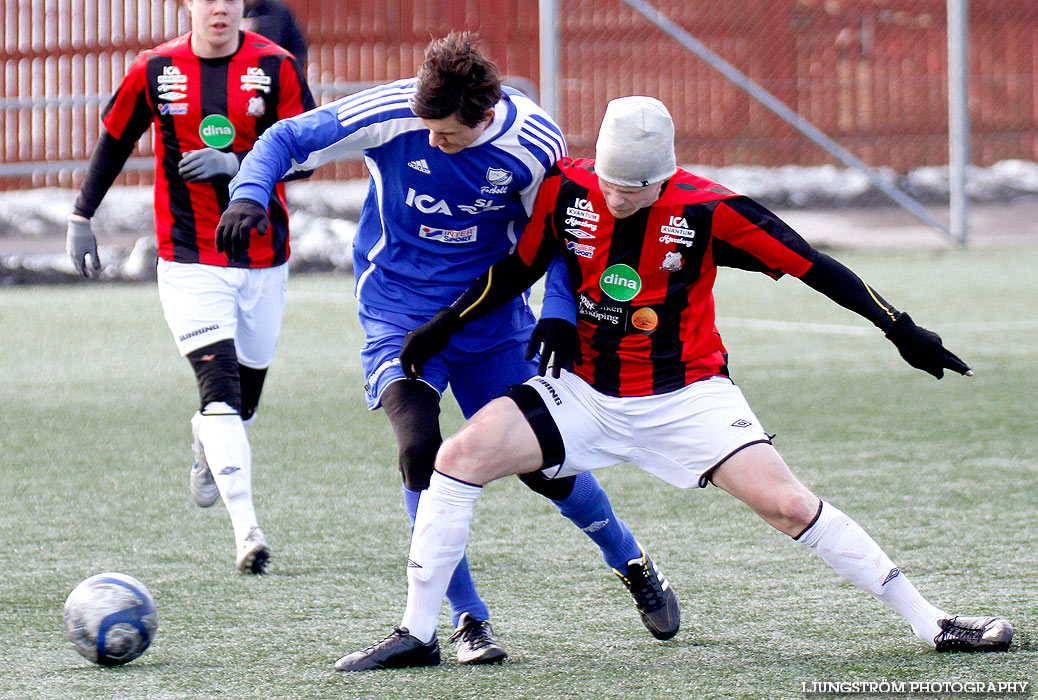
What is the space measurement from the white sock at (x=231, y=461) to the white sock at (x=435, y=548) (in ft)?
3.97

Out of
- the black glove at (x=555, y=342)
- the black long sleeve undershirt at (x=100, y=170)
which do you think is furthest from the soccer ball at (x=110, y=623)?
the black long sleeve undershirt at (x=100, y=170)

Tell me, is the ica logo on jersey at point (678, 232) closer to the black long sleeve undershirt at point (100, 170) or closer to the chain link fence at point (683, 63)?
the black long sleeve undershirt at point (100, 170)

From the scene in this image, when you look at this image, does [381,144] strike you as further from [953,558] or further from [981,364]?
[981,364]

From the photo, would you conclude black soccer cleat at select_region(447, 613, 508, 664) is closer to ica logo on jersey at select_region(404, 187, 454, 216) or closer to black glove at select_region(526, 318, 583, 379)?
black glove at select_region(526, 318, 583, 379)

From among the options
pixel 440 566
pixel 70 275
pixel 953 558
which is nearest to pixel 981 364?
pixel 953 558

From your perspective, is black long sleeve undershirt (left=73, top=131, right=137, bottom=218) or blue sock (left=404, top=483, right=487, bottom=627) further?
black long sleeve undershirt (left=73, top=131, right=137, bottom=218)

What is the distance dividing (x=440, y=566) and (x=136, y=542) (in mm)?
1782

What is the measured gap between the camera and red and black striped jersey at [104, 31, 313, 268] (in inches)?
219

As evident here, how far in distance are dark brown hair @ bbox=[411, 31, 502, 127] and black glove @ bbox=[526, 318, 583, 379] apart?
0.56m


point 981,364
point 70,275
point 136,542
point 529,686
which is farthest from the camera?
point 70,275

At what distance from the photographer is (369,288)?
443 cm

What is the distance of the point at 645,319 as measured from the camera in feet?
12.9

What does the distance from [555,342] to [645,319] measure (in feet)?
0.77

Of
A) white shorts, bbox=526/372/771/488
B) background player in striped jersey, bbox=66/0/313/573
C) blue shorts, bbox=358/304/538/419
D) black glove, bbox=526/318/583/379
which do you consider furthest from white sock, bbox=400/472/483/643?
background player in striped jersey, bbox=66/0/313/573
